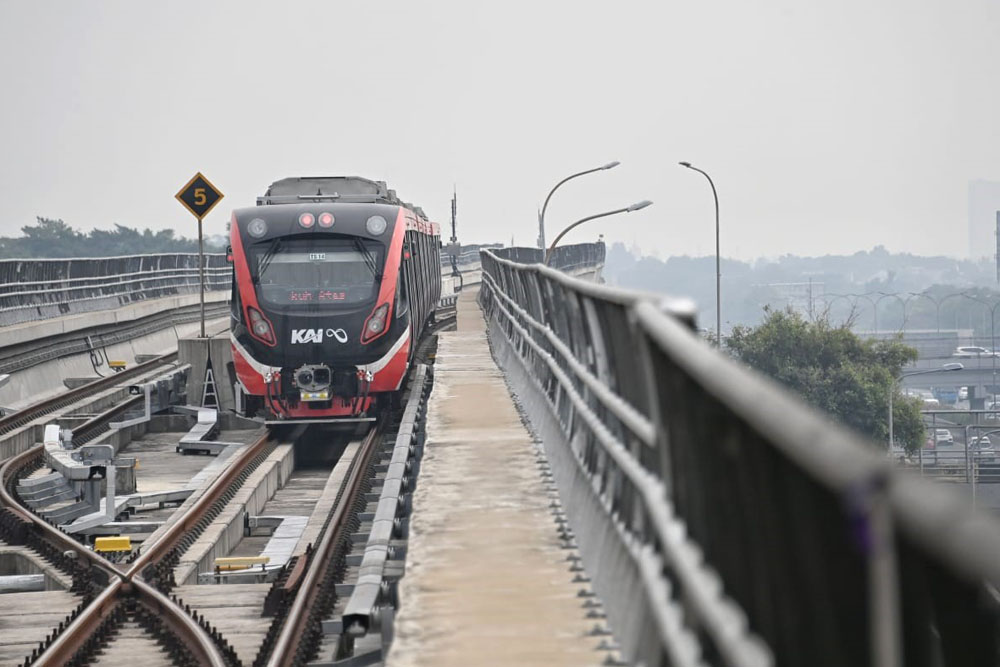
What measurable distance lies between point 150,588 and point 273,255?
9.43 metres

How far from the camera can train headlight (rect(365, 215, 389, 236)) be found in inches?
886

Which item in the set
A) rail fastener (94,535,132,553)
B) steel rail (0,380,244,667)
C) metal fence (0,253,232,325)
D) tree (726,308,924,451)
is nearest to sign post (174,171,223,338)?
metal fence (0,253,232,325)

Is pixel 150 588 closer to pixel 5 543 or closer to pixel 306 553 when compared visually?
pixel 306 553

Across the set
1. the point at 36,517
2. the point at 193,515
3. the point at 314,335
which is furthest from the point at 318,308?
the point at 36,517

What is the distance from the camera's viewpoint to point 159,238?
150 m

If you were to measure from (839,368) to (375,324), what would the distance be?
4937cm

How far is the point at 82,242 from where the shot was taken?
137 metres

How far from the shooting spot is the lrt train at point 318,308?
22.1 meters

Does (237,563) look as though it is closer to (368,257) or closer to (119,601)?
(119,601)

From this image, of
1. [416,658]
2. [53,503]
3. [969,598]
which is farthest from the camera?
[53,503]

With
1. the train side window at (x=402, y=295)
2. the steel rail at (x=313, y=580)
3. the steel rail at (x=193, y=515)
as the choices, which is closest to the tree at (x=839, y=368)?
the train side window at (x=402, y=295)

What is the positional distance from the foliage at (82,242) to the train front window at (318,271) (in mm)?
105581

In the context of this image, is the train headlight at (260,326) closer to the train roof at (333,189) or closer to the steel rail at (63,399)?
the train roof at (333,189)

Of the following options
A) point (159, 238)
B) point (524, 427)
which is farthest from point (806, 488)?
point (159, 238)
